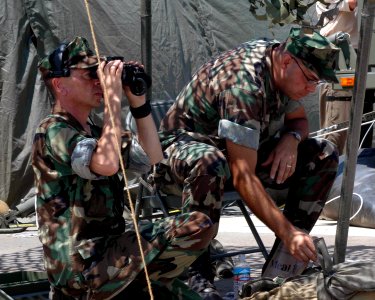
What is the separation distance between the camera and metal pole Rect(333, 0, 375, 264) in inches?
157

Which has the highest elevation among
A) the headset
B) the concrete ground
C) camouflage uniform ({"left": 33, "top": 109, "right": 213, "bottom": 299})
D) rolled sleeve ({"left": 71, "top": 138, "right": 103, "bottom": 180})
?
the headset

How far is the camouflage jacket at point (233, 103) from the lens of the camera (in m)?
4.29

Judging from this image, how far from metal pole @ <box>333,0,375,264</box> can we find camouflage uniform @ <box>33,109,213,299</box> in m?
0.84

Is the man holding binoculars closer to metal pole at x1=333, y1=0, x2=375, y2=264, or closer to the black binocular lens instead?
the black binocular lens

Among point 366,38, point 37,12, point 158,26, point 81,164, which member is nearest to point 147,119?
point 81,164

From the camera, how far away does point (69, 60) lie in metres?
3.65

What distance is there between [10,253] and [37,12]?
2756mm

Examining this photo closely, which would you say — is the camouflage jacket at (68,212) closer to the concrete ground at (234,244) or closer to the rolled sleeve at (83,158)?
the rolled sleeve at (83,158)

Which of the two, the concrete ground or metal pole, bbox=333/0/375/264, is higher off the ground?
metal pole, bbox=333/0/375/264

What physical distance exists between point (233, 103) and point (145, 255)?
102cm

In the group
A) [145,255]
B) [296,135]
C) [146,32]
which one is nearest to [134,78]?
[145,255]

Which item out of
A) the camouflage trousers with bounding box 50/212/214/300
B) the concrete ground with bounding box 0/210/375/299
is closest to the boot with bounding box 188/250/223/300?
the concrete ground with bounding box 0/210/375/299

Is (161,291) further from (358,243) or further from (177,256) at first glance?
(358,243)

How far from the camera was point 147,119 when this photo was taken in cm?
380
